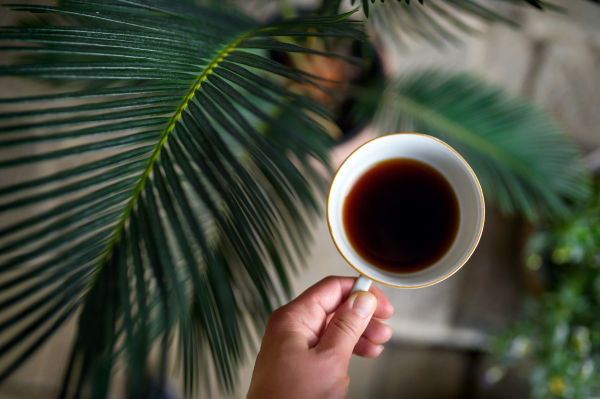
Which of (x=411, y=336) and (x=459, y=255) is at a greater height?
(x=459, y=255)

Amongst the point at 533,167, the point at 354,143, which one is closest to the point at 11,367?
the point at 354,143

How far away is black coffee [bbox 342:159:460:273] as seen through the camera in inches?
22.3

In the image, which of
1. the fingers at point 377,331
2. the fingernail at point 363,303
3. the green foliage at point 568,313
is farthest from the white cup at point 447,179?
the green foliage at point 568,313

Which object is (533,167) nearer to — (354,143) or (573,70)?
(354,143)

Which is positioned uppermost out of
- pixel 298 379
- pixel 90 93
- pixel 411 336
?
pixel 90 93

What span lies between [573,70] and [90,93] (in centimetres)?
129

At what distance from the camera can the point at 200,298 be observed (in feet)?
1.31

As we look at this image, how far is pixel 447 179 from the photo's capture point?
57cm

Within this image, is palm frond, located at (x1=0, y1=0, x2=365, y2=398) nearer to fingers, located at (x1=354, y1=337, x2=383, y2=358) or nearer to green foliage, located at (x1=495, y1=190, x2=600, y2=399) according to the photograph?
fingers, located at (x1=354, y1=337, x2=383, y2=358)

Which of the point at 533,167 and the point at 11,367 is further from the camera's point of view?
the point at 533,167

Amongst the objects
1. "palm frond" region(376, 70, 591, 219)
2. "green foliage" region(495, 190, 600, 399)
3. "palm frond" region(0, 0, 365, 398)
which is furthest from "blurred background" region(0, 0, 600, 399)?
"palm frond" region(0, 0, 365, 398)

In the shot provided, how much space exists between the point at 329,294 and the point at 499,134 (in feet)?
1.67

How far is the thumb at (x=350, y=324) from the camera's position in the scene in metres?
0.50

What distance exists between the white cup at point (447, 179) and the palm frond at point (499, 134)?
0.87 feet
